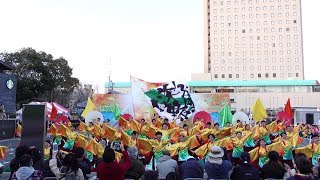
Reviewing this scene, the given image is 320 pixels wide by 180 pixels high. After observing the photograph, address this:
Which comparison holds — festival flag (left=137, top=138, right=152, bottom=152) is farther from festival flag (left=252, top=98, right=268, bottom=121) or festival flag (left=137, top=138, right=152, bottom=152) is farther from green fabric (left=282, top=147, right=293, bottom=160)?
festival flag (left=252, top=98, right=268, bottom=121)

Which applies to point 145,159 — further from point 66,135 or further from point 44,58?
point 44,58

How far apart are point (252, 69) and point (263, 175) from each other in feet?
285

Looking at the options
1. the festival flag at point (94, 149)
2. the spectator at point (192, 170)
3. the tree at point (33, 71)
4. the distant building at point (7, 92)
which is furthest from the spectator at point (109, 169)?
the tree at point (33, 71)

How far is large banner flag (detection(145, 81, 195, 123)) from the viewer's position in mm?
18828

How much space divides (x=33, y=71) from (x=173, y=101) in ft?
89.0

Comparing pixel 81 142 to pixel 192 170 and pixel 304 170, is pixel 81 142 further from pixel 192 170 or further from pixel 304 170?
pixel 304 170

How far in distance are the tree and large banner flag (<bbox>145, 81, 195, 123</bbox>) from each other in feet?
82.5

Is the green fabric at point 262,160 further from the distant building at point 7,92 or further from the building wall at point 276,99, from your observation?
the building wall at point 276,99

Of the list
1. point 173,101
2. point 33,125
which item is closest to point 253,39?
point 173,101

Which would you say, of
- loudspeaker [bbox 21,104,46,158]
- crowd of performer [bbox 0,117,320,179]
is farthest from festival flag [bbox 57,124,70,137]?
loudspeaker [bbox 21,104,46,158]

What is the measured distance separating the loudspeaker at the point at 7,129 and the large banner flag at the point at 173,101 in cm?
1193

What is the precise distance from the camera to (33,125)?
8.59 m

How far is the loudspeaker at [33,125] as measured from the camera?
8531mm

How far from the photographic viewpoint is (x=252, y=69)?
90.6 meters
